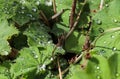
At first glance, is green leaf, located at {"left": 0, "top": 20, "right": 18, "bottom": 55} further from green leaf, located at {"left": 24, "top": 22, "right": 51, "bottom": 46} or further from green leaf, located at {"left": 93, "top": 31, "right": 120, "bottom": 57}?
green leaf, located at {"left": 93, "top": 31, "right": 120, "bottom": 57}

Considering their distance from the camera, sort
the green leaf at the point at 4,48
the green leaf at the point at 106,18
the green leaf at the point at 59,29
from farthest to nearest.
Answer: the green leaf at the point at 59,29, the green leaf at the point at 106,18, the green leaf at the point at 4,48

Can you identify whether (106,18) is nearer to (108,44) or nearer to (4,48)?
(108,44)

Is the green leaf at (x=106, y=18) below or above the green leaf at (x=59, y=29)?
above

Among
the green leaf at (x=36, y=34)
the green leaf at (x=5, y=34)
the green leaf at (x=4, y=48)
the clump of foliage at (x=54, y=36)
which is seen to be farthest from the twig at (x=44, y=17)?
the green leaf at (x=4, y=48)

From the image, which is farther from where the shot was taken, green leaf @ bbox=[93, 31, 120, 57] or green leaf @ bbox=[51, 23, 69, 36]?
green leaf @ bbox=[51, 23, 69, 36]

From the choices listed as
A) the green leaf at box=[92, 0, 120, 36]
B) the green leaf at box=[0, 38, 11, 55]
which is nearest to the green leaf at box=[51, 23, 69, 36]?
the green leaf at box=[92, 0, 120, 36]

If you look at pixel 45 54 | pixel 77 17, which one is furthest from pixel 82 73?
pixel 77 17

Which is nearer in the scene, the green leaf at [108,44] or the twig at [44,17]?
the green leaf at [108,44]

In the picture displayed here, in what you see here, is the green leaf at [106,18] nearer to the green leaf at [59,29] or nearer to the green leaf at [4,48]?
the green leaf at [59,29]
